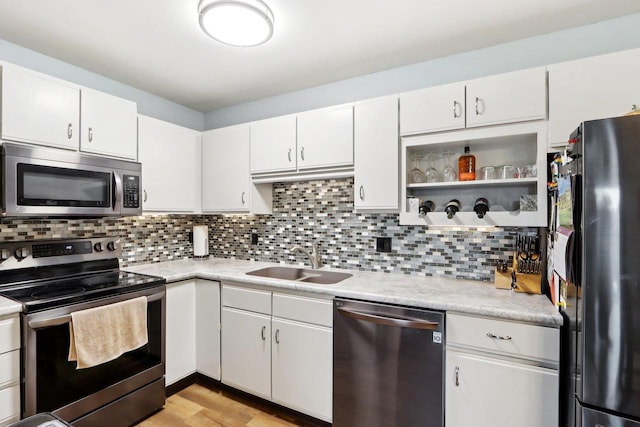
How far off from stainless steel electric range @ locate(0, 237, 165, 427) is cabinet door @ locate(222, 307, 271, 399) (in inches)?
17.0

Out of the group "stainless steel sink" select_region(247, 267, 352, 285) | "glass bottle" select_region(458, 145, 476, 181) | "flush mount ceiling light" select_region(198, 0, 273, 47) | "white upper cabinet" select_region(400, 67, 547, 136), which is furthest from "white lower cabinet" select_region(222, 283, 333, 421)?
"flush mount ceiling light" select_region(198, 0, 273, 47)

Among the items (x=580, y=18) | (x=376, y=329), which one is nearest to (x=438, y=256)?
(x=376, y=329)

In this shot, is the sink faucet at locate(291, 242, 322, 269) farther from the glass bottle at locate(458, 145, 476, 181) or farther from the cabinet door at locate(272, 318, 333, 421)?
the glass bottle at locate(458, 145, 476, 181)

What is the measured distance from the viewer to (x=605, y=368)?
1.14 metres

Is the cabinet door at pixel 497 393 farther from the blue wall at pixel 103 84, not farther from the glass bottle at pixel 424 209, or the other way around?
the blue wall at pixel 103 84

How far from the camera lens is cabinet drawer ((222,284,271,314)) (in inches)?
85.7

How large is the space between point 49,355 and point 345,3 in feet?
7.76

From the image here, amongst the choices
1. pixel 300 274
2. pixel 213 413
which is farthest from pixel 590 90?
pixel 213 413

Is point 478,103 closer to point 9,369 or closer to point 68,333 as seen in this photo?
point 68,333

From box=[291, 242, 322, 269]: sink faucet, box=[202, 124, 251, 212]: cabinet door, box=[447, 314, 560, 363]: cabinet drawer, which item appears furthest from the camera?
box=[202, 124, 251, 212]: cabinet door

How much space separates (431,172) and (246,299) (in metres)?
1.54

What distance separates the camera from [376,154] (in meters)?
2.13

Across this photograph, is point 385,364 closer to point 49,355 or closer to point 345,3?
point 49,355

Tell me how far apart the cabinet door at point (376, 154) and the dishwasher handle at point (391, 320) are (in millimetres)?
704
